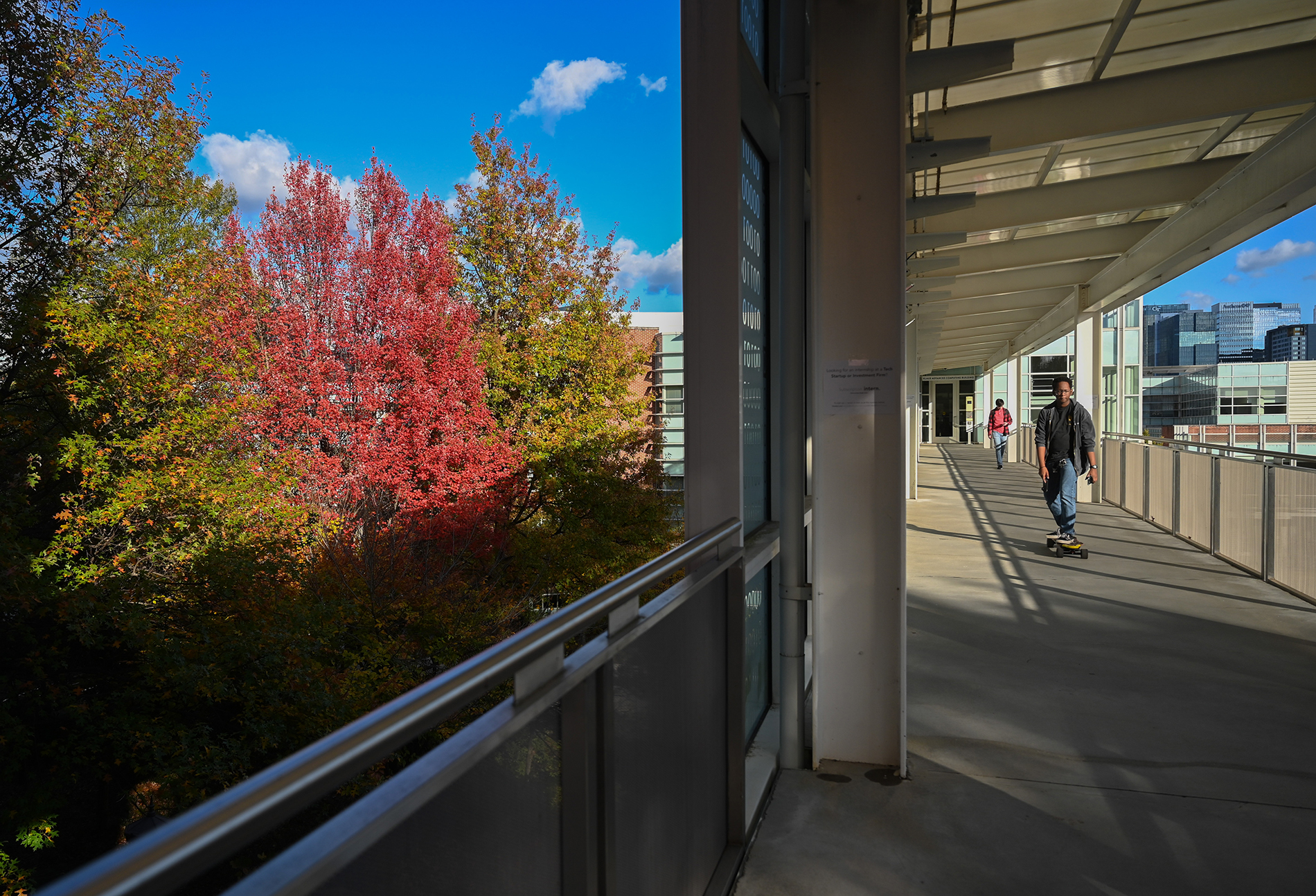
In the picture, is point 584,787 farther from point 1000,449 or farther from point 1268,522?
point 1000,449

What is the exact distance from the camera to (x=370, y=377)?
Result: 856 inches

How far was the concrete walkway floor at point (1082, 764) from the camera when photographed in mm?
2619

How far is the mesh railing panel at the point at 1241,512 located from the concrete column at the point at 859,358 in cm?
564

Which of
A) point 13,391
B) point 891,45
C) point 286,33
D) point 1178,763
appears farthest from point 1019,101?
point 286,33

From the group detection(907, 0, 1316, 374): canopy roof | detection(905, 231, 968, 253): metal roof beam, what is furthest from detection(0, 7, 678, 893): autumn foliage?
detection(907, 0, 1316, 374): canopy roof

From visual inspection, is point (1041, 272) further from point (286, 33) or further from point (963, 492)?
point (286, 33)

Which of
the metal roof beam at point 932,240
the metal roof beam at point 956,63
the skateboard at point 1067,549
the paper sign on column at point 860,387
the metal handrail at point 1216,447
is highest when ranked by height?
the metal roof beam at point 956,63

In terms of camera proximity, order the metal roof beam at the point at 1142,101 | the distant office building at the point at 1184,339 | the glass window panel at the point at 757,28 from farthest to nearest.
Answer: the distant office building at the point at 1184,339 → the metal roof beam at the point at 1142,101 → the glass window panel at the point at 757,28

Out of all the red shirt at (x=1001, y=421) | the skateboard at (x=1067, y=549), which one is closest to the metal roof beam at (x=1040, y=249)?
the skateboard at (x=1067, y=549)

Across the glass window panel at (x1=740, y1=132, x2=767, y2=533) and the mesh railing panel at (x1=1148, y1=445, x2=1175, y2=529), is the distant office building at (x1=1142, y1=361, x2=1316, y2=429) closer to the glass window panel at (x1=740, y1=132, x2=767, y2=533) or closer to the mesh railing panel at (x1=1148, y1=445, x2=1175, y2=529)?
the mesh railing panel at (x1=1148, y1=445, x2=1175, y2=529)

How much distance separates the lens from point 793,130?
339 centimetres

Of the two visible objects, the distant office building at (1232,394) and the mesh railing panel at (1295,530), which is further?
the distant office building at (1232,394)

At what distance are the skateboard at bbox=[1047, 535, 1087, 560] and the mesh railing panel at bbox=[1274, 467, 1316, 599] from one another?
1.64 m

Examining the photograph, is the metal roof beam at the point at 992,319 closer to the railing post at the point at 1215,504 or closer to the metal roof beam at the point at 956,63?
the railing post at the point at 1215,504
